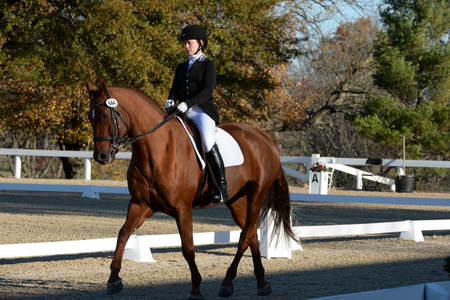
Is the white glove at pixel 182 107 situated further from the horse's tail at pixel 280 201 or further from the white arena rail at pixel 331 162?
the white arena rail at pixel 331 162

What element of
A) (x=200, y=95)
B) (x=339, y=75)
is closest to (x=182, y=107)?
(x=200, y=95)

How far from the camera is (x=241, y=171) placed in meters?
8.31

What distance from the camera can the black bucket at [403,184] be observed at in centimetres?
2441

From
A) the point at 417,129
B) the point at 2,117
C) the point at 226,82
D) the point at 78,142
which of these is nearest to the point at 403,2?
the point at 417,129

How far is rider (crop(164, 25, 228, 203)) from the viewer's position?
7852 mm

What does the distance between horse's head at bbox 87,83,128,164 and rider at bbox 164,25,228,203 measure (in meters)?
0.71

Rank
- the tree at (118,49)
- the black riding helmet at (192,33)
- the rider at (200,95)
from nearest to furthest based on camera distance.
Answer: the rider at (200,95), the black riding helmet at (192,33), the tree at (118,49)

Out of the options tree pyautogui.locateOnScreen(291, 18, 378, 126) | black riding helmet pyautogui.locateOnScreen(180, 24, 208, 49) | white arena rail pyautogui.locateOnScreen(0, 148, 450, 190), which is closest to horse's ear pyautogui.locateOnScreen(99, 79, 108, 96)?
black riding helmet pyautogui.locateOnScreen(180, 24, 208, 49)

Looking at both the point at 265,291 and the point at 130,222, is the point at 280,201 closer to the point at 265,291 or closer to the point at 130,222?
the point at 265,291

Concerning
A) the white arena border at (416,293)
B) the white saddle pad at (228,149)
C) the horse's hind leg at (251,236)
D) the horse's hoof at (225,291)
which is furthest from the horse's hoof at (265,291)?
the white arena border at (416,293)

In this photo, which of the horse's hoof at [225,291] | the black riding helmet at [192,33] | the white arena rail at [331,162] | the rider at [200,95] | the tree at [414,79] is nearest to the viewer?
the horse's hoof at [225,291]

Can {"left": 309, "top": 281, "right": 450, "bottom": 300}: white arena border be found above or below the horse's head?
below

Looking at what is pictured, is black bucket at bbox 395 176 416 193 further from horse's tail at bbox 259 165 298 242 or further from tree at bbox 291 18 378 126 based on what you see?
horse's tail at bbox 259 165 298 242

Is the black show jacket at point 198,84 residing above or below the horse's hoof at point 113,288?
above
